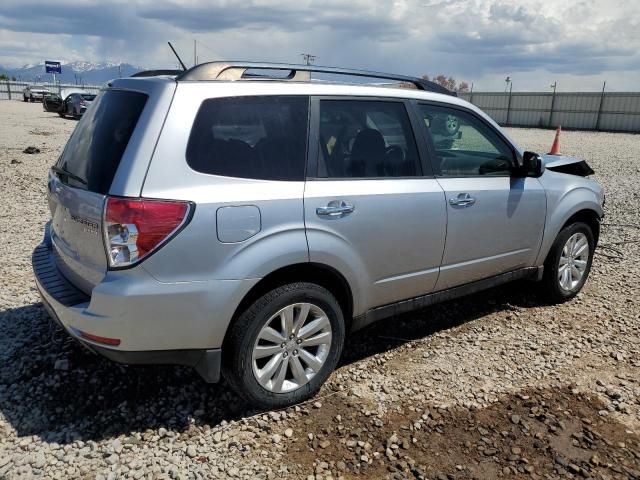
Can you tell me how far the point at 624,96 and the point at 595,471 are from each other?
132ft

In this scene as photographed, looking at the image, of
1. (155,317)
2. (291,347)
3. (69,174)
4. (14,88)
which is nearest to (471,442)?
(291,347)

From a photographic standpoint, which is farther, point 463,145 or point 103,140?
point 463,145

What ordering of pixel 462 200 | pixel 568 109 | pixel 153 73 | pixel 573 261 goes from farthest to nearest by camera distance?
pixel 568 109, pixel 573 261, pixel 462 200, pixel 153 73

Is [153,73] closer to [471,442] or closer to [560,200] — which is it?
[471,442]

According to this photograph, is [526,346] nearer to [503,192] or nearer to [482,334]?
[482,334]

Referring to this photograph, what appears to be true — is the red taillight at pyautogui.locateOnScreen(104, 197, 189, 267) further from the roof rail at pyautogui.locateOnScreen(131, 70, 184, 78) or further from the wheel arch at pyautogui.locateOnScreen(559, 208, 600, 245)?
the wheel arch at pyautogui.locateOnScreen(559, 208, 600, 245)

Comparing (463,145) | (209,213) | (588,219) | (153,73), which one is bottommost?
(588,219)

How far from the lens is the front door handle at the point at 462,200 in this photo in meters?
3.84

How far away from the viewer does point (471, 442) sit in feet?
10.2

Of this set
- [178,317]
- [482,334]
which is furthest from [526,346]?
[178,317]

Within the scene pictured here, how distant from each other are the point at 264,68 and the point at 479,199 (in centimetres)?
182

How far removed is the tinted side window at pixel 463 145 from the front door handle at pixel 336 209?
0.91 metres

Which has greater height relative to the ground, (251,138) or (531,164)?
(251,138)

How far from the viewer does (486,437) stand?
3.14 metres
